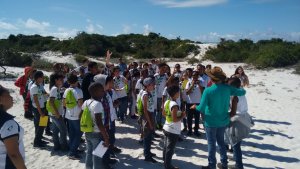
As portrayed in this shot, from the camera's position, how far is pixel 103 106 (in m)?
6.05

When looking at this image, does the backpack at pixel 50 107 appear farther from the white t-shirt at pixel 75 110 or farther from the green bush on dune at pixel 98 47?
the green bush on dune at pixel 98 47

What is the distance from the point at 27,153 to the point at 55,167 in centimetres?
123

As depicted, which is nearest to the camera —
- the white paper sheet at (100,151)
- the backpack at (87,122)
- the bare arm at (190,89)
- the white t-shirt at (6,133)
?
the white t-shirt at (6,133)

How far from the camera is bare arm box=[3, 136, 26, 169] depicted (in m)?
3.25

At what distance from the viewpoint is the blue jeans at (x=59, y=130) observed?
7219mm

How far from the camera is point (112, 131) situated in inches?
282

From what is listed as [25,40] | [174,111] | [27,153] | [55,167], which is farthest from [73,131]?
[25,40]

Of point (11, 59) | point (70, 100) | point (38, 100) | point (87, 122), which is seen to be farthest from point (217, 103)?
point (11, 59)

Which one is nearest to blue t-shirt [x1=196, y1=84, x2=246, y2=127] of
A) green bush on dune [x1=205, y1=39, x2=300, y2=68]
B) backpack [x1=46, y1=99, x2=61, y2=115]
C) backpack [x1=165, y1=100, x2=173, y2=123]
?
backpack [x1=165, y1=100, x2=173, y2=123]

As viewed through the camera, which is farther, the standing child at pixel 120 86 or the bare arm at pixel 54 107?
the standing child at pixel 120 86

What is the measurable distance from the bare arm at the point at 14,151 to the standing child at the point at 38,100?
4.12 m

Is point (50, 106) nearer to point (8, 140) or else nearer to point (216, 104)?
point (216, 104)

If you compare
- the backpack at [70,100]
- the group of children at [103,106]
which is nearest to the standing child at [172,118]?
the group of children at [103,106]

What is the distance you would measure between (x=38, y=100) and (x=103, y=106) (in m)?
2.20
